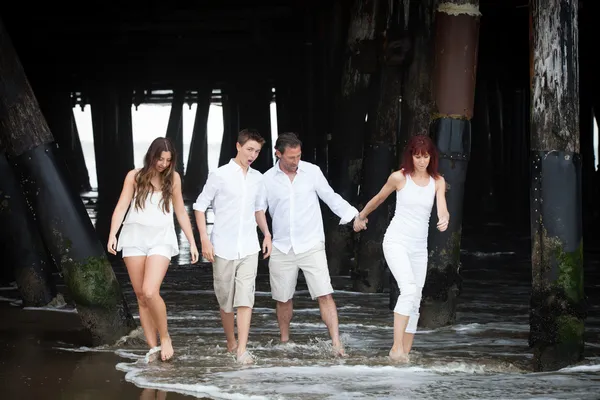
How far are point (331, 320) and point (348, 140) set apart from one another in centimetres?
616

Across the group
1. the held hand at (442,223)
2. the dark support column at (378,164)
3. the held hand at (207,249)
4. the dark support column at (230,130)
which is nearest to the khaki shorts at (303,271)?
the held hand at (207,249)

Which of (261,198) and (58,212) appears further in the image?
(58,212)

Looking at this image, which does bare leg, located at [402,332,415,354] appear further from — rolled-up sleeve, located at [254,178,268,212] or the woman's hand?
the woman's hand

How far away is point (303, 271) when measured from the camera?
27.4 ft

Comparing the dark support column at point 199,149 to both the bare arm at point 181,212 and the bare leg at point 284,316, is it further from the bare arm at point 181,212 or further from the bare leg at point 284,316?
the bare arm at point 181,212

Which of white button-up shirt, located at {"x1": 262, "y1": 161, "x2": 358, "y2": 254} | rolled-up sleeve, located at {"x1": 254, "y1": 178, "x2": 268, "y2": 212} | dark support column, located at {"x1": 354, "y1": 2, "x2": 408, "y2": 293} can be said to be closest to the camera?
rolled-up sleeve, located at {"x1": 254, "y1": 178, "x2": 268, "y2": 212}

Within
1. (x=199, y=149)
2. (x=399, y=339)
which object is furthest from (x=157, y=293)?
(x=199, y=149)

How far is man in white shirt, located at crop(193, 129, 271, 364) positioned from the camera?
793cm

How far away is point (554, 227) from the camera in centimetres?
782

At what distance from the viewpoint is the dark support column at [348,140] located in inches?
534

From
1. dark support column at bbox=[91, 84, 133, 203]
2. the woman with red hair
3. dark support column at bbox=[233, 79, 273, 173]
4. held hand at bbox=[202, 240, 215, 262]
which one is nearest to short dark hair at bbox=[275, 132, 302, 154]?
the woman with red hair

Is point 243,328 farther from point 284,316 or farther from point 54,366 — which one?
point 54,366

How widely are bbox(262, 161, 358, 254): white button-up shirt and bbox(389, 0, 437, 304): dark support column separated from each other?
2600 millimetres

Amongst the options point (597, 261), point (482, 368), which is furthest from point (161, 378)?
point (597, 261)
